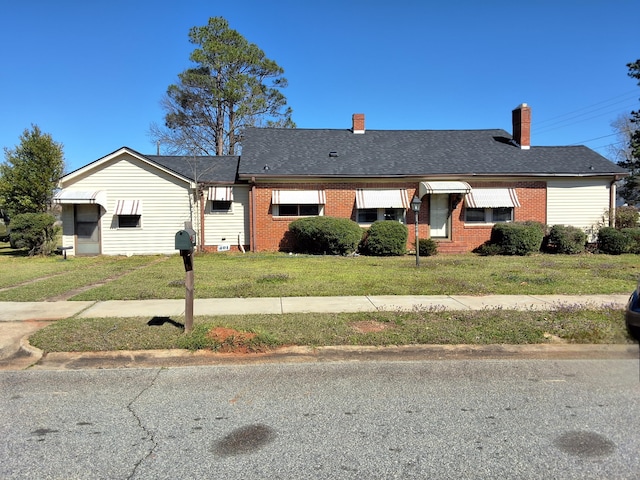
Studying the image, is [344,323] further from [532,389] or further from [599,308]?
[599,308]

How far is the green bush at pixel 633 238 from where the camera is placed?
17.2 metres

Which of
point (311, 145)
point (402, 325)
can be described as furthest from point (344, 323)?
point (311, 145)

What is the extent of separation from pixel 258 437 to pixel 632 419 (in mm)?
3132

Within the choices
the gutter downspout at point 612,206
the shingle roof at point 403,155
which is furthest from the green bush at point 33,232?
the gutter downspout at point 612,206

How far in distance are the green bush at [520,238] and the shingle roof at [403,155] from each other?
8.18 feet

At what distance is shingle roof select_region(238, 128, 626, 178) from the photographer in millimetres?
18469

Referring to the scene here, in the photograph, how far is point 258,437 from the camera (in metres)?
3.52

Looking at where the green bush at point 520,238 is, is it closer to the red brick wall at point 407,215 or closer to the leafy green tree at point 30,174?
the red brick wall at point 407,215

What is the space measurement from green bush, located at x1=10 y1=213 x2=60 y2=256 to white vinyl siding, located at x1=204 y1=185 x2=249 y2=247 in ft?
20.0

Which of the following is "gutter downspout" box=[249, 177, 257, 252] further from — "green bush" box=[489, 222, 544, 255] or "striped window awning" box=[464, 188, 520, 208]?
"green bush" box=[489, 222, 544, 255]

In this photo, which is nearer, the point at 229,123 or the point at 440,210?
the point at 440,210

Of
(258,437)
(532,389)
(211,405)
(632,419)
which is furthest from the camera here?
(532,389)

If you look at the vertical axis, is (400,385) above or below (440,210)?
below

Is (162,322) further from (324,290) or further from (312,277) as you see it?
(312,277)
